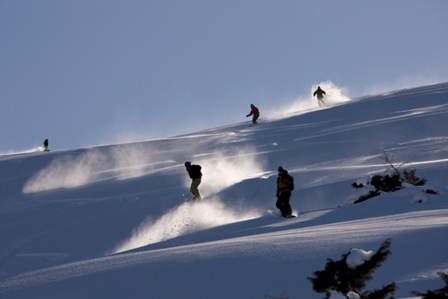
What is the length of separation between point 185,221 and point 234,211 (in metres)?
1.48

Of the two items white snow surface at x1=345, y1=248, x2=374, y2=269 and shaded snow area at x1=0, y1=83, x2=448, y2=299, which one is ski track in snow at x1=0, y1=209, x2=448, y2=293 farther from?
white snow surface at x1=345, y1=248, x2=374, y2=269

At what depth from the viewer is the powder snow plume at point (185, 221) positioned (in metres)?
15.9

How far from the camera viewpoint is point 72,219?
18453 mm

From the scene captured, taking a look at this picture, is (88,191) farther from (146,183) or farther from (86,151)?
(86,151)

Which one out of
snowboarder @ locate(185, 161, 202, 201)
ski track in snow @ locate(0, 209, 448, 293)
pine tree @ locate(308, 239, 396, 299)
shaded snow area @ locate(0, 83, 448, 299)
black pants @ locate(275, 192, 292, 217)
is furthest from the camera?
snowboarder @ locate(185, 161, 202, 201)

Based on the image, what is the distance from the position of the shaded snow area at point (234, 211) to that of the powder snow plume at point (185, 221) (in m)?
0.05

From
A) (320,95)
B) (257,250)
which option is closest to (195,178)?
(257,250)

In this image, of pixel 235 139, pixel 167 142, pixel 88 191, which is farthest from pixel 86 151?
pixel 88 191

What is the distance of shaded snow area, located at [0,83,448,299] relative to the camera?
6.59 metres

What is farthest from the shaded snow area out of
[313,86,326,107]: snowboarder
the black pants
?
[313,86,326,107]: snowboarder

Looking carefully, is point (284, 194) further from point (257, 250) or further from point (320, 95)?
point (320, 95)

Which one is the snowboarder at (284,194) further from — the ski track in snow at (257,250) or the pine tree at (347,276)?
the pine tree at (347,276)

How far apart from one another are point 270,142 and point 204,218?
13.3 m

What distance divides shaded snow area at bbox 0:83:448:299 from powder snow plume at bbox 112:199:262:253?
48 mm
